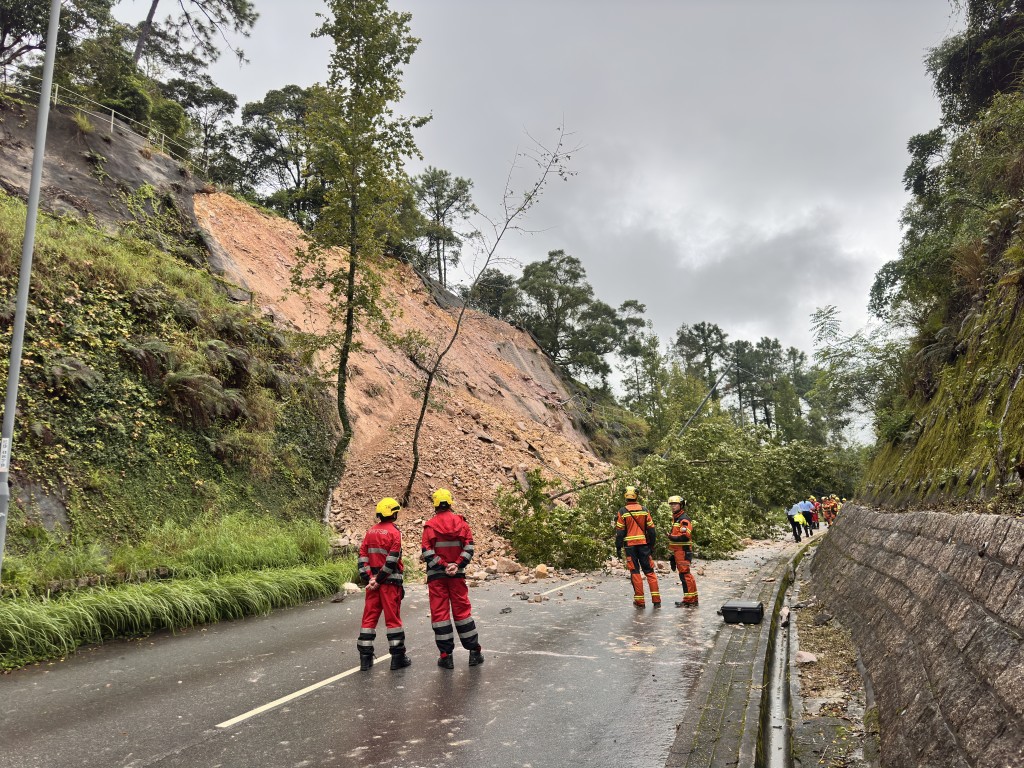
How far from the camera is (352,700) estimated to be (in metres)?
5.70

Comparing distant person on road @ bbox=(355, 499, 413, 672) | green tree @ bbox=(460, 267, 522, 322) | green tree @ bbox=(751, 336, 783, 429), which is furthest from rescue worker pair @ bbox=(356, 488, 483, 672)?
green tree @ bbox=(751, 336, 783, 429)

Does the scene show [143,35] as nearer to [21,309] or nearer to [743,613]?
[21,309]

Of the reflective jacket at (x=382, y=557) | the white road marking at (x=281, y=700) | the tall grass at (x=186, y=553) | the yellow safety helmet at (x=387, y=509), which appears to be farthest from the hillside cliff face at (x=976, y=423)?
the tall grass at (x=186, y=553)

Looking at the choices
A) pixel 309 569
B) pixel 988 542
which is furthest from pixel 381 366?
pixel 988 542

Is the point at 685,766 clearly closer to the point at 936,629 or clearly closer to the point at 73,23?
the point at 936,629

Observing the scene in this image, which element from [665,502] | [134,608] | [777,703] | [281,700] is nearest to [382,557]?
[281,700]

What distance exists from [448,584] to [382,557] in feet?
2.61

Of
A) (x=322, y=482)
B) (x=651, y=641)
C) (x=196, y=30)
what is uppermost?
(x=196, y=30)

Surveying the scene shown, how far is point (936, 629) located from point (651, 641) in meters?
4.29

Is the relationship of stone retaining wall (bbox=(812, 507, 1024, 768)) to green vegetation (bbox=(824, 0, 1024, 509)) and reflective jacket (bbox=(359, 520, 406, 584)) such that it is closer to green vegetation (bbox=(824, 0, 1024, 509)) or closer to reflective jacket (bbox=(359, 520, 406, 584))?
green vegetation (bbox=(824, 0, 1024, 509))

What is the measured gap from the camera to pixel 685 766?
4051 mm

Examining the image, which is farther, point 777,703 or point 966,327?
point 966,327

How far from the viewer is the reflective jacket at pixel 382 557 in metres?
7.07

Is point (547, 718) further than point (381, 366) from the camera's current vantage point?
No
